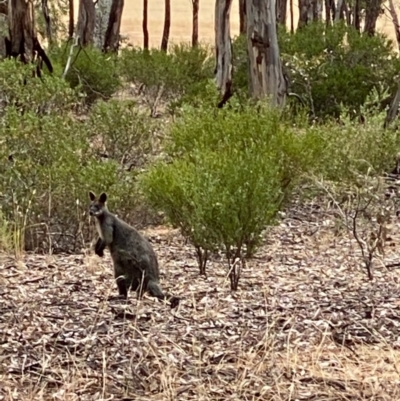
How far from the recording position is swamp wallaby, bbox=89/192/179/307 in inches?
263

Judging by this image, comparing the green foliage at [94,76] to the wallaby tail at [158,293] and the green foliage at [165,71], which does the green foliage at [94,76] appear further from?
the wallaby tail at [158,293]

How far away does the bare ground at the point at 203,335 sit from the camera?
5043 millimetres

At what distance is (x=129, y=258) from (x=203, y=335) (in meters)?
1.12

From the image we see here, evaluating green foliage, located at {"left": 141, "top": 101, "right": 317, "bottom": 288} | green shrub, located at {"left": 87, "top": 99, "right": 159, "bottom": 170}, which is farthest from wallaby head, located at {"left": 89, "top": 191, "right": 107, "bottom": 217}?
green shrub, located at {"left": 87, "top": 99, "right": 159, "bottom": 170}

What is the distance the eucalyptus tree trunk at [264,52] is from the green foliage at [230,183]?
4941 mm

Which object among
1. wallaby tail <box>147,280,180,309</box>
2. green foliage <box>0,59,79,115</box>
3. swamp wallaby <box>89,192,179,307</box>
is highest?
green foliage <box>0,59,79,115</box>

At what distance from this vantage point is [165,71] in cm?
1962

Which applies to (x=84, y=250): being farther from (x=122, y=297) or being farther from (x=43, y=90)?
(x=43, y=90)

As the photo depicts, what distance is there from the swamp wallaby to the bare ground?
11 cm

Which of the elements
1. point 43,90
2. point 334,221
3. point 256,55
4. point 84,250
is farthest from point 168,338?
point 256,55

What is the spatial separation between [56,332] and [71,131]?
16.0ft

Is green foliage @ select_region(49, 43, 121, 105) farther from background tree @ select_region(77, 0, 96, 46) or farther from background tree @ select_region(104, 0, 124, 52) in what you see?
background tree @ select_region(104, 0, 124, 52)

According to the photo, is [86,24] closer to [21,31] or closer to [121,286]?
[21,31]

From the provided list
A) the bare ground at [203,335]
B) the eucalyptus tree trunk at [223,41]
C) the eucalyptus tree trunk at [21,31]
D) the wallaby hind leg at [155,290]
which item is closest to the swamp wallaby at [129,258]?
A: the wallaby hind leg at [155,290]
